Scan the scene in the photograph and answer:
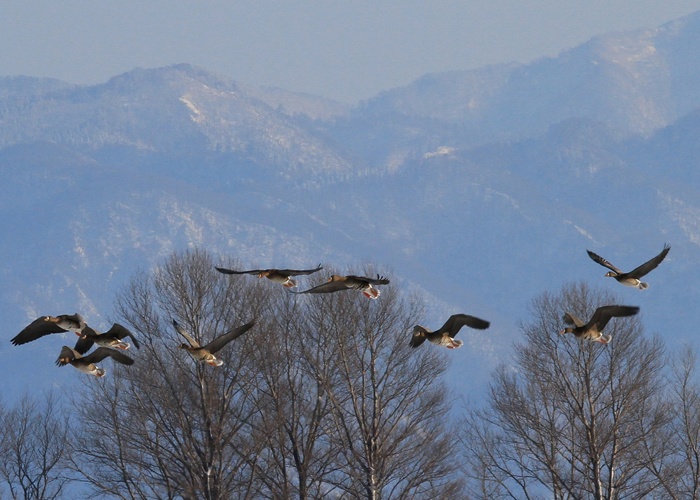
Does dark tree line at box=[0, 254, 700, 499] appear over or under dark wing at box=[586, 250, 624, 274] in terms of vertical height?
over

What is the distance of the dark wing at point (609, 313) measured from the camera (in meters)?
27.6

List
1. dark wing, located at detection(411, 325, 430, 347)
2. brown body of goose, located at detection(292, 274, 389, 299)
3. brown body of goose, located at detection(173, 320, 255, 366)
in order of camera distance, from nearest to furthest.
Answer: brown body of goose, located at detection(173, 320, 255, 366) → brown body of goose, located at detection(292, 274, 389, 299) → dark wing, located at detection(411, 325, 430, 347)

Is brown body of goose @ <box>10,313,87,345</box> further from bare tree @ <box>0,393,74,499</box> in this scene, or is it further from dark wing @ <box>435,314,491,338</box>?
bare tree @ <box>0,393,74,499</box>

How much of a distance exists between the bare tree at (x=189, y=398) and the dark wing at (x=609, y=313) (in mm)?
19109

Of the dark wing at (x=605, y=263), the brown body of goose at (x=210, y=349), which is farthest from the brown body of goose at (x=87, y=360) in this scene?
the dark wing at (x=605, y=263)

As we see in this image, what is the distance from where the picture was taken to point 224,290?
5403cm

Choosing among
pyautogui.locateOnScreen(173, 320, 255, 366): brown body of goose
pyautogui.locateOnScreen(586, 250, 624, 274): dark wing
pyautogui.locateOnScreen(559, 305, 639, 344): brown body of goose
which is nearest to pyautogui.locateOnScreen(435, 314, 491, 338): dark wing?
pyautogui.locateOnScreen(559, 305, 639, 344): brown body of goose

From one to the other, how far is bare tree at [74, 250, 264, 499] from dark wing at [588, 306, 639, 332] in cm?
1911

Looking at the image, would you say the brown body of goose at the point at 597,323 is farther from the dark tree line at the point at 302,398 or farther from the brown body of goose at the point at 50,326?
the dark tree line at the point at 302,398

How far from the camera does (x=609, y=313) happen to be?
1125 inches

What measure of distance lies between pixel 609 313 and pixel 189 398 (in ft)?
77.2

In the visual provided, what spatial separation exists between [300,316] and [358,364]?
3.14m

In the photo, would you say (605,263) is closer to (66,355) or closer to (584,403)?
(66,355)

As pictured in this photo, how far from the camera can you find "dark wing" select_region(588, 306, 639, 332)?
27559mm
